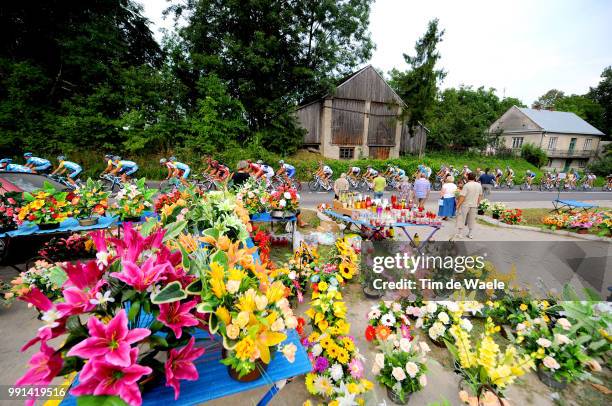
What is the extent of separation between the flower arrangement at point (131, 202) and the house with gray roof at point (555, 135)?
129 feet

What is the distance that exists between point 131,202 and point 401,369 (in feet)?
14.3

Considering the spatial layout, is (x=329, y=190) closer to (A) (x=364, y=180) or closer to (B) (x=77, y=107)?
(A) (x=364, y=180)

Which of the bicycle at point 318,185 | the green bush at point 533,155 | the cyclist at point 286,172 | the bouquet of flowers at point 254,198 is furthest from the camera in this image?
the green bush at point 533,155

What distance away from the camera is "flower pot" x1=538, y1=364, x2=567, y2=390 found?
2.43m

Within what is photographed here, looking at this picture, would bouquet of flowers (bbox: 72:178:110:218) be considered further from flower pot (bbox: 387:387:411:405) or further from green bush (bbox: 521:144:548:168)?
green bush (bbox: 521:144:548:168)

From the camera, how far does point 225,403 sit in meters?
2.16

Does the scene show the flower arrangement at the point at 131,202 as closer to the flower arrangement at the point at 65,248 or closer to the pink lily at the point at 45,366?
the flower arrangement at the point at 65,248

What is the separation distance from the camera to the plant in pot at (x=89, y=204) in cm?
387

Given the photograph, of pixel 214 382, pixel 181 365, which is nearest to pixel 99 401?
pixel 181 365

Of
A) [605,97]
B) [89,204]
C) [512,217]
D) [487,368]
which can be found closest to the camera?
[487,368]

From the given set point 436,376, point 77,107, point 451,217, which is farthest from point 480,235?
point 77,107

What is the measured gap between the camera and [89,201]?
3994 mm

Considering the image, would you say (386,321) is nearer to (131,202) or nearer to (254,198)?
(254,198)

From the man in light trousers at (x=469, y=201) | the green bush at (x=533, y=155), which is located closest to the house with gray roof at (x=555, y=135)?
the green bush at (x=533, y=155)
